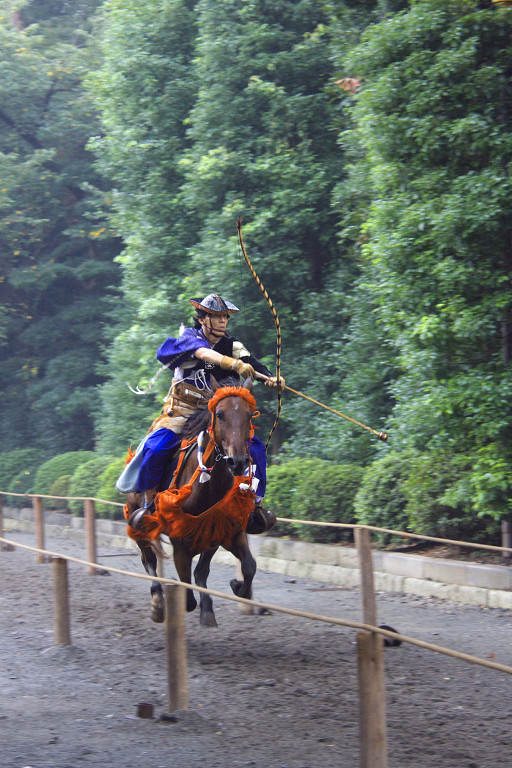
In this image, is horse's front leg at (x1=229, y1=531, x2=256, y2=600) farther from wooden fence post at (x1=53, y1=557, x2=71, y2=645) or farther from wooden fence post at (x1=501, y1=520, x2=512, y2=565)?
wooden fence post at (x1=501, y1=520, x2=512, y2=565)


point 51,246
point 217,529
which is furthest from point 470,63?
point 51,246

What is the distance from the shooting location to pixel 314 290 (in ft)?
53.1

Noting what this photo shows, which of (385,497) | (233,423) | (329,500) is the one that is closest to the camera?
(233,423)

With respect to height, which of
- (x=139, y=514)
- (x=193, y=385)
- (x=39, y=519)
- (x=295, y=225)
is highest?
(x=295, y=225)

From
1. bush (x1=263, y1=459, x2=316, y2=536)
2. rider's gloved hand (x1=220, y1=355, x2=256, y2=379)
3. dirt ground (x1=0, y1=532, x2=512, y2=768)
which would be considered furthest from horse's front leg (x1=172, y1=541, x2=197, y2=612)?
bush (x1=263, y1=459, x2=316, y2=536)

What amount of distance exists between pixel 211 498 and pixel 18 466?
17.3m

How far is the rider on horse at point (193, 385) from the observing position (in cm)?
866

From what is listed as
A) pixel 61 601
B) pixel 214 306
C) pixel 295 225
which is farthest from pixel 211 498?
pixel 295 225

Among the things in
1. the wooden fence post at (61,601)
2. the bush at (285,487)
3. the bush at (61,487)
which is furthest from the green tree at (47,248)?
the wooden fence post at (61,601)

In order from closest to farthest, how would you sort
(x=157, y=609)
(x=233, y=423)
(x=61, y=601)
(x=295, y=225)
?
(x=233, y=423) → (x=61, y=601) → (x=157, y=609) → (x=295, y=225)

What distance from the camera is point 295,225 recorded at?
612 inches

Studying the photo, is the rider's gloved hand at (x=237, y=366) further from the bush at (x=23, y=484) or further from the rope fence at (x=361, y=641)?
the bush at (x=23, y=484)

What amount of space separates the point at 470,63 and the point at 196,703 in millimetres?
7330

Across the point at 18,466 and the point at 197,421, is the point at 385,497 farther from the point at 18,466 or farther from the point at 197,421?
the point at 18,466
